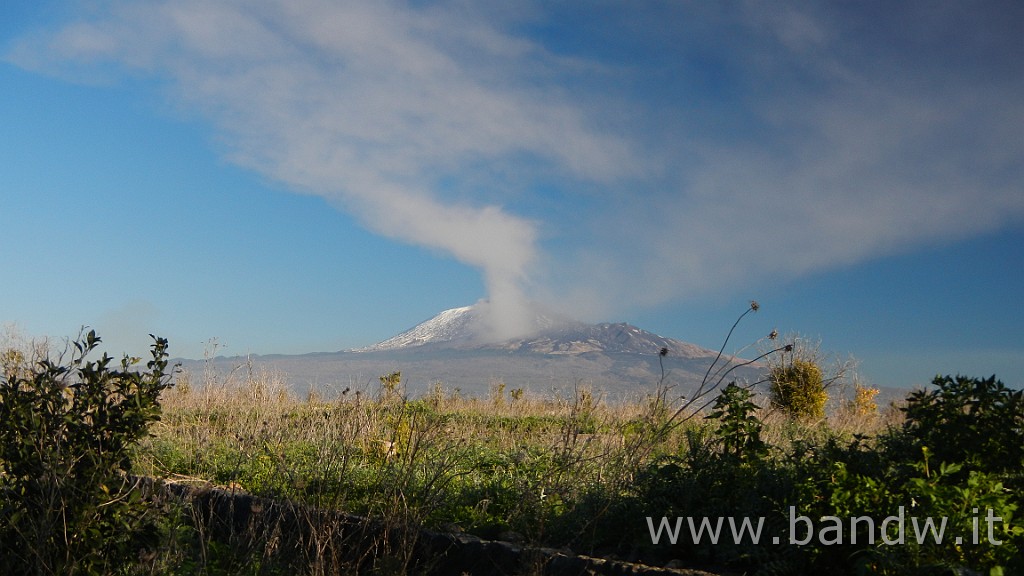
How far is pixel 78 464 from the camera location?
4441 mm

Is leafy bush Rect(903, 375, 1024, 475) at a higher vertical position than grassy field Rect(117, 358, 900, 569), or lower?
higher

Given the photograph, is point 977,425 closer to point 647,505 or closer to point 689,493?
point 689,493

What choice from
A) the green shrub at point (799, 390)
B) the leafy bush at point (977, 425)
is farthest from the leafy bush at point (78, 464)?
the green shrub at point (799, 390)

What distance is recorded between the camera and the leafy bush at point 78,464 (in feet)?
14.4

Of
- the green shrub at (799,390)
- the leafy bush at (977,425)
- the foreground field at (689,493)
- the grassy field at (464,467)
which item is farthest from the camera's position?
the green shrub at (799,390)

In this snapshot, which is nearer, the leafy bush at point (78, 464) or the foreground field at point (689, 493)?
the foreground field at point (689, 493)

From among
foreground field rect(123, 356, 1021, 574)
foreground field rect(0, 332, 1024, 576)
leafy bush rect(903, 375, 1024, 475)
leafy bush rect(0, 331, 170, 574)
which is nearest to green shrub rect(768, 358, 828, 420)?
foreground field rect(123, 356, 1021, 574)

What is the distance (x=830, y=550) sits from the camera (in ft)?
13.4

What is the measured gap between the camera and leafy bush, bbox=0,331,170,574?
438cm

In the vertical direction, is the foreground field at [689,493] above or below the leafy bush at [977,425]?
below

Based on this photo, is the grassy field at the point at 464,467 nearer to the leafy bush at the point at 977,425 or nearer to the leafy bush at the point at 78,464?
the leafy bush at the point at 78,464

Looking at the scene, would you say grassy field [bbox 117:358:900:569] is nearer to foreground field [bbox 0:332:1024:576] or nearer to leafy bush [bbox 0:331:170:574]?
foreground field [bbox 0:332:1024:576]

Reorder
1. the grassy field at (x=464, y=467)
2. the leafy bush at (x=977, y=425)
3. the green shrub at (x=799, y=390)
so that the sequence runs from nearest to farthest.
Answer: the leafy bush at (x=977, y=425) < the grassy field at (x=464, y=467) < the green shrub at (x=799, y=390)

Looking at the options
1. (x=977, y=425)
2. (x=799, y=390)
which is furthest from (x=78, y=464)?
(x=799, y=390)
